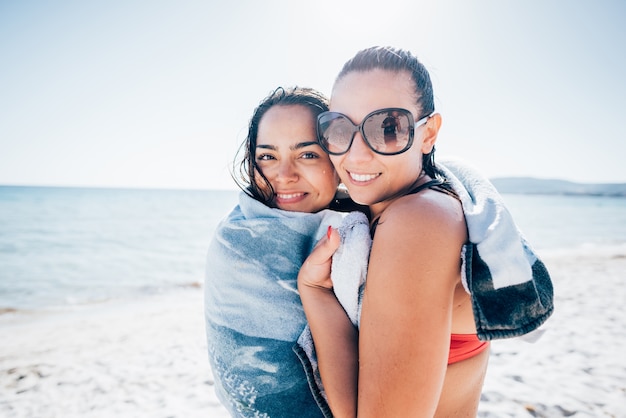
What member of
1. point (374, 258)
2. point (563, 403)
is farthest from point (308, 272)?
point (563, 403)

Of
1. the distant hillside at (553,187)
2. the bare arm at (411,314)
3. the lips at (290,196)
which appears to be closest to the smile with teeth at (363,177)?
the bare arm at (411,314)

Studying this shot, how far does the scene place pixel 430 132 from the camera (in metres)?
1.67

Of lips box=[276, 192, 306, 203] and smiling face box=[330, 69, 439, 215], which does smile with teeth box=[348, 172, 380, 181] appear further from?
lips box=[276, 192, 306, 203]

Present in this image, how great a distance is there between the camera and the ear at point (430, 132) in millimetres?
1642

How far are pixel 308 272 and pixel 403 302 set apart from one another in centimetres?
49

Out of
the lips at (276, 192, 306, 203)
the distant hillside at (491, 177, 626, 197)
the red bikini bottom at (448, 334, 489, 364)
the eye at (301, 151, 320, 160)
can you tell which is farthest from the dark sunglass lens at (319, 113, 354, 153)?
the distant hillside at (491, 177, 626, 197)

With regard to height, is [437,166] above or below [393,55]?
below

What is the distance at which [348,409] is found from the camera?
1.28 meters

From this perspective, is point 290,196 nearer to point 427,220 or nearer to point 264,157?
point 264,157

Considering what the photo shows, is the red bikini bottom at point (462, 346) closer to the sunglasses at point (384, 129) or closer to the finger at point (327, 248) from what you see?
the finger at point (327, 248)

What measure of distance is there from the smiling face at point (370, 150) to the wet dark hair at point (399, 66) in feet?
0.07

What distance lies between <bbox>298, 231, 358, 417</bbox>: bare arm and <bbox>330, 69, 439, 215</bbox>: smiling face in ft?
1.12

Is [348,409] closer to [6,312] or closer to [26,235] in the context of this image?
[6,312]

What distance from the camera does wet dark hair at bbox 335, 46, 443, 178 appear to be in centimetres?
149
